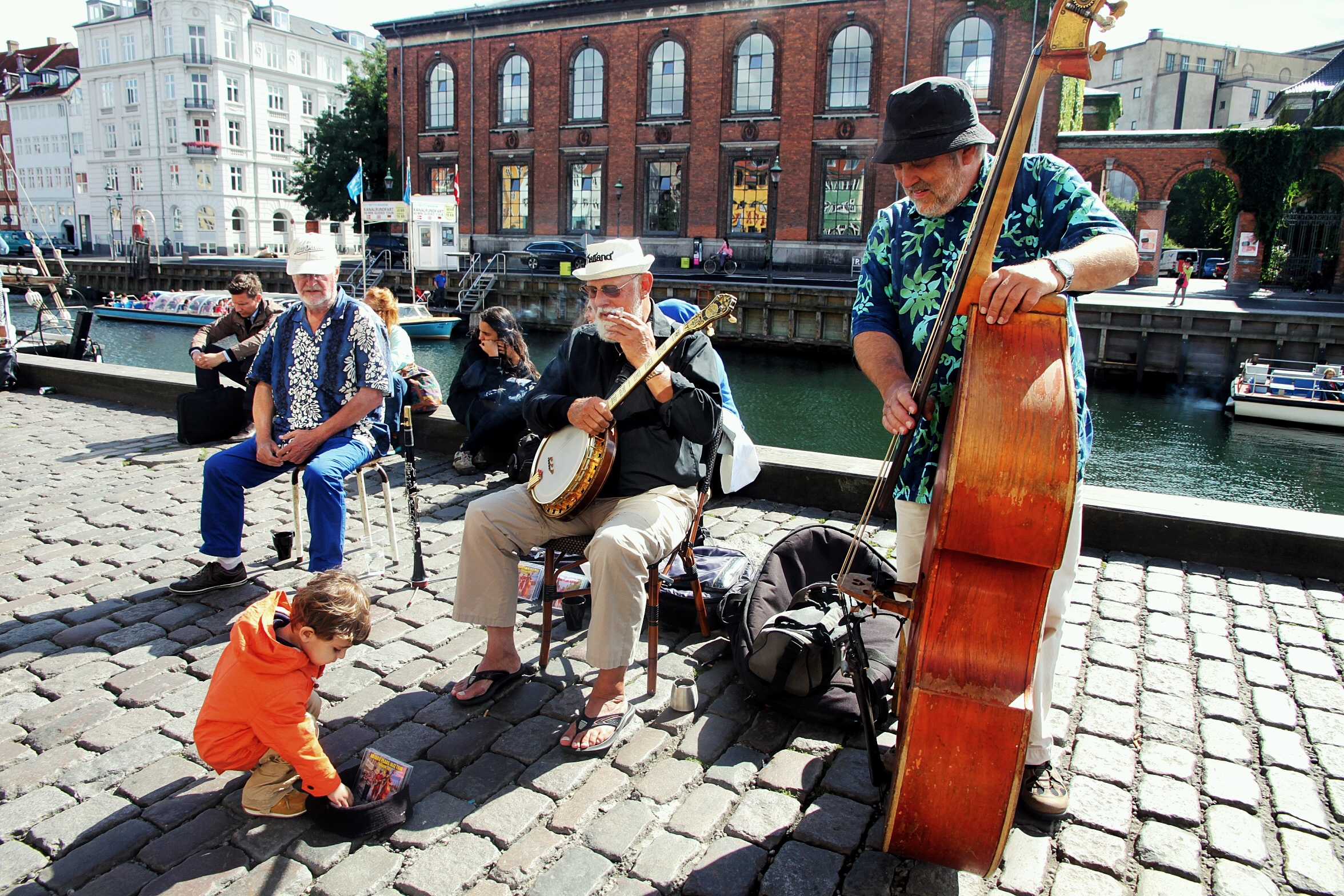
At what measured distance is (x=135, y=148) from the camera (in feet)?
202

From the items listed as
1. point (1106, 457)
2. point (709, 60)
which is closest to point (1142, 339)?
point (1106, 457)

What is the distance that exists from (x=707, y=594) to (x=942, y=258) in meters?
2.07

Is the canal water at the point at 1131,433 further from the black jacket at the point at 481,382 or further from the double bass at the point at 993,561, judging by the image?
the double bass at the point at 993,561

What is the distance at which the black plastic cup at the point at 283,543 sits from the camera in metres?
5.07

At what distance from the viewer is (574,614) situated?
4.21m

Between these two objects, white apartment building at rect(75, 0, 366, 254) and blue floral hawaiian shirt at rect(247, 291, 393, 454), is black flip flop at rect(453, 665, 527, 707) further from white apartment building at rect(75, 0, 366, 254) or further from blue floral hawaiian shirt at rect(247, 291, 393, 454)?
white apartment building at rect(75, 0, 366, 254)

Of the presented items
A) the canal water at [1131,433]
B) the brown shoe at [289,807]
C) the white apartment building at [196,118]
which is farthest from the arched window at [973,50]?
the white apartment building at [196,118]

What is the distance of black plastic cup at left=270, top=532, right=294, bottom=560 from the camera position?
200 inches

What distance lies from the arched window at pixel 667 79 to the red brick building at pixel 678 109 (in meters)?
0.07

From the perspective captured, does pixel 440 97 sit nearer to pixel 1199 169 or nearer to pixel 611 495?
pixel 1199 169

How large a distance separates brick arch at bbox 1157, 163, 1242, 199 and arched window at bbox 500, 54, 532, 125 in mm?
25792

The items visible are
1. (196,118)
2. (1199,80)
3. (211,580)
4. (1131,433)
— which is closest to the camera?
(211,580)

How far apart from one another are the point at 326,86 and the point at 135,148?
13.9 m

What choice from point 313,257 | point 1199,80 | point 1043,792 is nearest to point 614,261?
point 313,257
